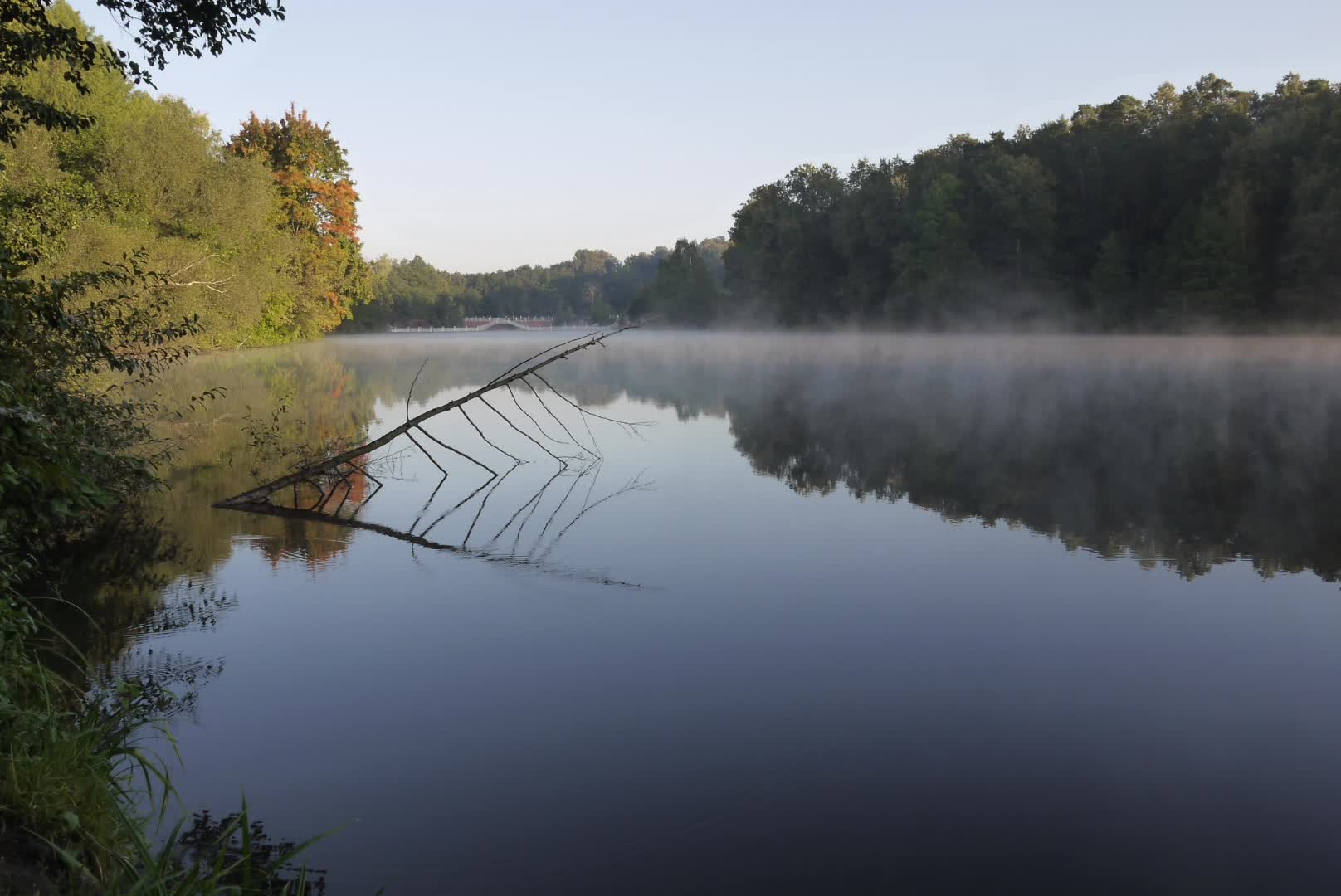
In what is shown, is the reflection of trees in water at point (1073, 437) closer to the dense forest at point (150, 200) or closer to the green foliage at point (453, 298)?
the dense forest at point (150, 200)

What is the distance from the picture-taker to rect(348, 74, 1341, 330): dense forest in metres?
52.1

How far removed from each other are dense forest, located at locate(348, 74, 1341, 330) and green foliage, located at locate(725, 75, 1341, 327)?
11 cm

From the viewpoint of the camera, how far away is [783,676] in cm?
682

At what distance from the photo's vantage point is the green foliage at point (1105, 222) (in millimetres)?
51844

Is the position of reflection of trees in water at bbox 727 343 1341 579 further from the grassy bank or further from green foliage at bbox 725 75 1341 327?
green foliage at bbox 725 75 1341 327

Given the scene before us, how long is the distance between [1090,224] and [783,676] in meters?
66.1

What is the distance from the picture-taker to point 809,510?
1262 centimetres

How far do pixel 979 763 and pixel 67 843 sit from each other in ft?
13.9

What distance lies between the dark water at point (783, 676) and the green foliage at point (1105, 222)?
43.0m

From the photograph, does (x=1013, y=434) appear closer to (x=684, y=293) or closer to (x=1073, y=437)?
(x=1073, y=437)

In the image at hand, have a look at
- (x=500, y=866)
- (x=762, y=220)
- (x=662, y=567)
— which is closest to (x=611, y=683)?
(x=500, y=866)

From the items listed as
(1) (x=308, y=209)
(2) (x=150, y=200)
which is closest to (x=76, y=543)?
(2) (x=150, y=200)

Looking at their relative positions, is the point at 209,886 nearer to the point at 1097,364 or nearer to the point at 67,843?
the point at 67,843

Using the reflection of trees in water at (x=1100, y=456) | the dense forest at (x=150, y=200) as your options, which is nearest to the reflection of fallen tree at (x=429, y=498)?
the reflection of trees in water at (x=1100, y=456)
